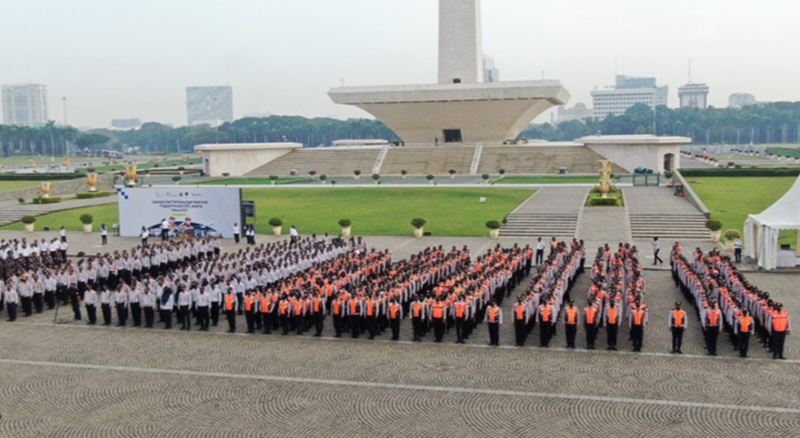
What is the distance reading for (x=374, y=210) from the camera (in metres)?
32.7

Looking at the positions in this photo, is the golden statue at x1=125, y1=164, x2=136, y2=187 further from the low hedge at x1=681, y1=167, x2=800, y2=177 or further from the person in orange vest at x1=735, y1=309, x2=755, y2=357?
the person in orange vest at x1=735, y1=309, x2=755, y2=357

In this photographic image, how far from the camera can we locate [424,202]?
34.6 metres

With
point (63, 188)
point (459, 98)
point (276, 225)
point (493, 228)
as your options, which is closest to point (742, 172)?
point (459, 98)

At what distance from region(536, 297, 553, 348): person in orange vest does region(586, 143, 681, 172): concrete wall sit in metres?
37.8

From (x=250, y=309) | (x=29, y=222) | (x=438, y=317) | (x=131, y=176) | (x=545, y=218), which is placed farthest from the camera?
(x=131, y=176)

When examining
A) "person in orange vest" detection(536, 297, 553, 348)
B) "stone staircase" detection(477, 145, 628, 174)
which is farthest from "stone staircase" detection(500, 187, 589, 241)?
"stone staircase" detection(477, 145, 628, 174)

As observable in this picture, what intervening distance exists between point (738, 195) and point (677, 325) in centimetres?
2534

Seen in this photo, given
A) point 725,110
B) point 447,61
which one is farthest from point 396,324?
point 725,110

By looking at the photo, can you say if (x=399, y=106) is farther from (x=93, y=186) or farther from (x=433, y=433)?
(x=433, y=433)

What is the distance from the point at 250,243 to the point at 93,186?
74.2ft

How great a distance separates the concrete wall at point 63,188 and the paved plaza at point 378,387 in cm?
2975

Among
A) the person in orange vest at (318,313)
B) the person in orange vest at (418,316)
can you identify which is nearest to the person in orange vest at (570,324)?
the person in orange vest at (418,316)

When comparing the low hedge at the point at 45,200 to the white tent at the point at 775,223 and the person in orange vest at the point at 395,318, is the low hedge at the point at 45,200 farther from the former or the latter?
the white tent at the point at 775,223

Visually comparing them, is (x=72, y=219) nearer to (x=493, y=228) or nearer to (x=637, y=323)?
(x=493, y=228)
